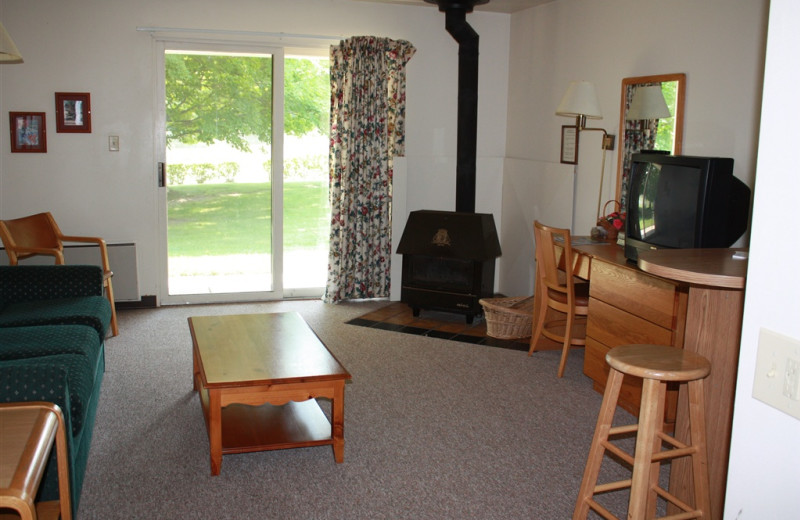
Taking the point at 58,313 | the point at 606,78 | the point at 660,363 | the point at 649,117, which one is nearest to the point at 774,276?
the point at 660,363

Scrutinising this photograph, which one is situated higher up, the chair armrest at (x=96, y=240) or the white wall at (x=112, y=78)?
the white wall at (x=112, y=78)

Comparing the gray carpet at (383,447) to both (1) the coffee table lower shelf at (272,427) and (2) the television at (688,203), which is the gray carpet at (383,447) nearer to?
(1) the coffee table lower shelf at (272,427)

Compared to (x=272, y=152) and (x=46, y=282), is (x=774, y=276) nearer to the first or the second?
(x=46, y=282)

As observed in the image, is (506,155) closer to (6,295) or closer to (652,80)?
(652,80)

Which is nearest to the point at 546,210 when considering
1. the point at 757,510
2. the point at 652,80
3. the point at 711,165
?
the point at 652,80

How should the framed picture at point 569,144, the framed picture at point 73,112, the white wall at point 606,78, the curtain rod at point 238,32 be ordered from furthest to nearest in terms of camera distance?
the curtain rod at point 238,32, the framed picture at point 73,112, the framed picture at point 569,144, the white wall at point 606,78

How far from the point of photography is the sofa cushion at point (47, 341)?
10.0 ft

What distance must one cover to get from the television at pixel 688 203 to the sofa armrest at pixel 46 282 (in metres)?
2.88

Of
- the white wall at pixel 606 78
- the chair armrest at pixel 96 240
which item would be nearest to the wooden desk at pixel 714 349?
the white wall at pixel 606 78

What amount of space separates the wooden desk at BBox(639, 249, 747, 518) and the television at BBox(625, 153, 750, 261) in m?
0.83

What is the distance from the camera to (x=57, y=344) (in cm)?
314

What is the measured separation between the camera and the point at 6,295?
393cm

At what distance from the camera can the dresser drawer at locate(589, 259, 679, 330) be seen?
337 centimetres

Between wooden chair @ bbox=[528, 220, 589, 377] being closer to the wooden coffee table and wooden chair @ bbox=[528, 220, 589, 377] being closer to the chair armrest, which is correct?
the wooden coffee table
